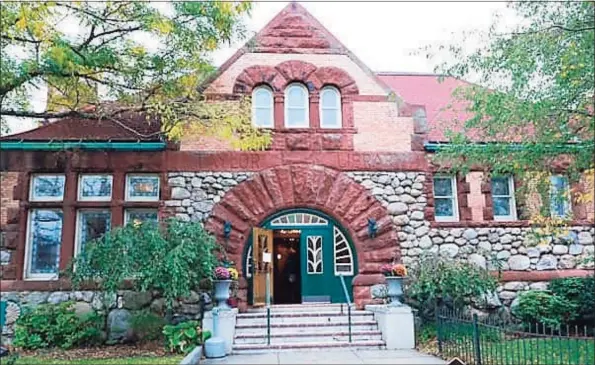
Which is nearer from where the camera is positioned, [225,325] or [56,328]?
[225,325]

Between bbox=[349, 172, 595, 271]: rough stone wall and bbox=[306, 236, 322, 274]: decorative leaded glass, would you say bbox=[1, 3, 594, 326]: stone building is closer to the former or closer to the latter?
bbox=[349, 172, 595, 271]: rough stone wall

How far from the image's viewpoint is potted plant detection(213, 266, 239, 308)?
1021 centimetres

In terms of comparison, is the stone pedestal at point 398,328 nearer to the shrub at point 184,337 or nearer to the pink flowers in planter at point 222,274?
the pink flowers in planter at point 222,274

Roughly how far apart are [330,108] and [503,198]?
15.4 ft

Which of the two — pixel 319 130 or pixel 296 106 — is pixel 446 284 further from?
pixel 296 106

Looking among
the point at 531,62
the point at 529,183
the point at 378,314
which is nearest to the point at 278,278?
the point at 378,314

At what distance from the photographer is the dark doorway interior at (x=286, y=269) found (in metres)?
17.7

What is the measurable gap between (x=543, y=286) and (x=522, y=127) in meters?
4.91

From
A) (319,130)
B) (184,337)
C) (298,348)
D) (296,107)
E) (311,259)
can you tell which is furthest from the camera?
(311,259)

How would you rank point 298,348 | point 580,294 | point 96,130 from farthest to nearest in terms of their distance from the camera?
point 96,130
point 580,294
point 298,348

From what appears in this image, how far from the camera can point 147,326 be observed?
35.4 feet

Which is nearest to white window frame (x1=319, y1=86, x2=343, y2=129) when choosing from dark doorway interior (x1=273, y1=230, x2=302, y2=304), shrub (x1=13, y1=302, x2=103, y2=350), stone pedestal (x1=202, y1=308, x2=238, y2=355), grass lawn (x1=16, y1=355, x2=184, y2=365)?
stone pedestal (x1=202, y1=308, x2=238, y2=355)

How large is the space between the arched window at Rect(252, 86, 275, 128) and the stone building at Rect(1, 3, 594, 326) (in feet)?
0.09

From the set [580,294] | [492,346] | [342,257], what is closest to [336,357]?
[492,346]
